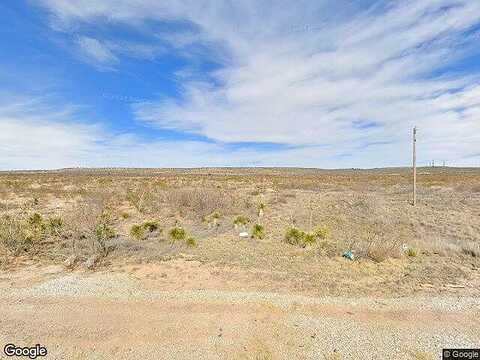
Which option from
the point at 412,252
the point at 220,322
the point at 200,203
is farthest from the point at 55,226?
the point at 412,252

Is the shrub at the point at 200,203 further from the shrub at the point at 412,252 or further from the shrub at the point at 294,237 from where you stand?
the shrub at the point at 412,252

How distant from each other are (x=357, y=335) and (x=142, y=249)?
23.6 feet

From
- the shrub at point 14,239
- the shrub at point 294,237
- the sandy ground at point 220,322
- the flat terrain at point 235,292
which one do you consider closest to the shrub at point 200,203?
the flat terrain at point 235,292

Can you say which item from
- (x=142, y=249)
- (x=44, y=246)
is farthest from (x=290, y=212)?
(x=44, y=246)

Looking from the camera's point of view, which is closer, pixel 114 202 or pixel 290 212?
pixel 290 212

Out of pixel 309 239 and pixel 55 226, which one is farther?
pixel 55 226

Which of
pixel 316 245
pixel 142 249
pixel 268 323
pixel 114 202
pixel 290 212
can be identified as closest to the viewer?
pixel 268 323

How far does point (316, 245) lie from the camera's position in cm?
1138

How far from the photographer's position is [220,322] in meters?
5.62

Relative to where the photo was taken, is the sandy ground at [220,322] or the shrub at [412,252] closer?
the sandy ground at [220,322]

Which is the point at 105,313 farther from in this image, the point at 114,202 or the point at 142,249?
the point at 114,202

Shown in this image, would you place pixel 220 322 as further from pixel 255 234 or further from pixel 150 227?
pixel 150 227

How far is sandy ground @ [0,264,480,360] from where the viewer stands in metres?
4.82

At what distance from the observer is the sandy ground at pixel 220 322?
482cm
